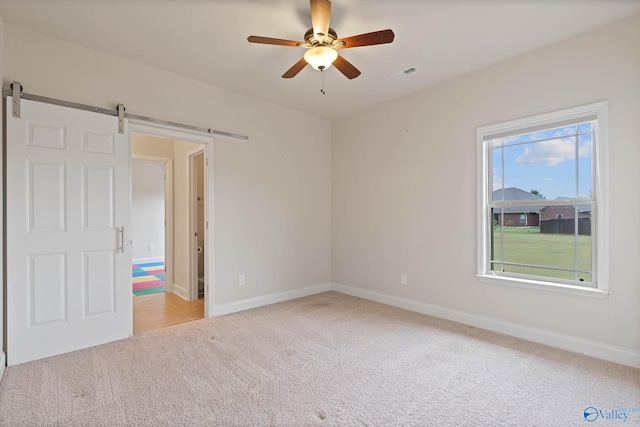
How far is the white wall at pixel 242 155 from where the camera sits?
291 centimetres

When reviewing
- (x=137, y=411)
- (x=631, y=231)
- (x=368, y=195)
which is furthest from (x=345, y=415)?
(x=368, y=195)

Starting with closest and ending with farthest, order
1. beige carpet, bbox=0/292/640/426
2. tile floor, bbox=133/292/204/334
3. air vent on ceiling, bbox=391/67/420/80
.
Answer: beige carpet, bbox=0/292/640/426
air vent on ceiling, bbox=391/67/420/80
tile floor, bbox=133/292/204/334

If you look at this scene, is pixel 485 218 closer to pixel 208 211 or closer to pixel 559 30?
pixel 559 30

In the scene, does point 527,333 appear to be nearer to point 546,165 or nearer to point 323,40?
point 546,165

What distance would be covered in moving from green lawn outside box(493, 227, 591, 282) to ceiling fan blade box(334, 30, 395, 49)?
2.40 meters

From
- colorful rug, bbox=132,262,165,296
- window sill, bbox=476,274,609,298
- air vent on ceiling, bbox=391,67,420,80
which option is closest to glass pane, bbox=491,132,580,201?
window sill, bbox=476,274,609,298

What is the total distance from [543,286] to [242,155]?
12.0ft

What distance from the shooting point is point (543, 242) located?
10.5ft

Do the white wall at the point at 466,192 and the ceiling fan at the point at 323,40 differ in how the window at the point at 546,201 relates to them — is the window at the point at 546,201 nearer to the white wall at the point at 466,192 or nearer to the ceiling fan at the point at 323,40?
the white wall at the point at 466,192

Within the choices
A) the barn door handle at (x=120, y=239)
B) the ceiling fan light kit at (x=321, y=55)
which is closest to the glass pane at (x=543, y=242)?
the ceiling fan light kit at (x=321, y=55)

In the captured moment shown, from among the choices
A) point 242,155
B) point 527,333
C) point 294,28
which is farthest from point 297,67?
point 527,333

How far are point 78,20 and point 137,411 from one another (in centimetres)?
302

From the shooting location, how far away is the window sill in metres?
2.76

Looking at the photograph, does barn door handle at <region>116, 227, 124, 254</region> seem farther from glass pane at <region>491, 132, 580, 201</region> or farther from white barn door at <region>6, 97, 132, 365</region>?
glass pane at <region>491, 132, 580, 201</region>
